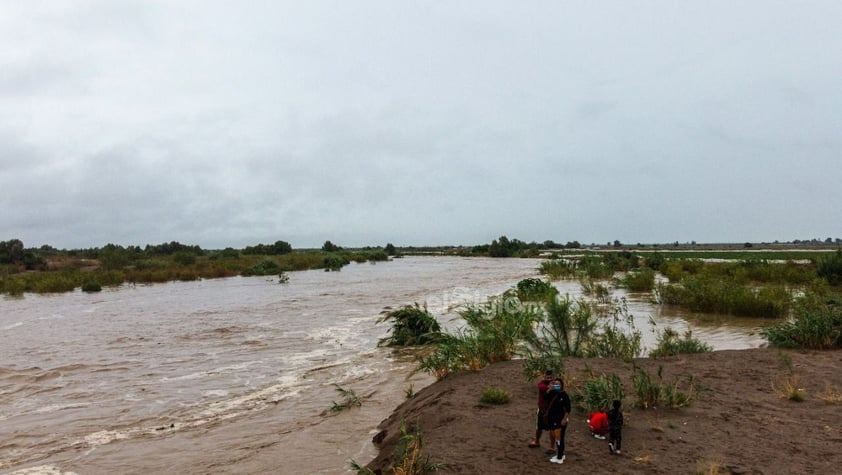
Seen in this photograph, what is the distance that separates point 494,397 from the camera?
7078 mm

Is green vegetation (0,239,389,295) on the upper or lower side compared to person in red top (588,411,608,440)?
upper

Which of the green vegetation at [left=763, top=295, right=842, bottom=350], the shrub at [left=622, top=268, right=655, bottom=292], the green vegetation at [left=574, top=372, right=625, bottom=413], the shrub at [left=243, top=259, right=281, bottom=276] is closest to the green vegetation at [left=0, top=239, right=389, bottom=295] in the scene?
the shrub at [left=243, top=259, right=281, bottom=276]

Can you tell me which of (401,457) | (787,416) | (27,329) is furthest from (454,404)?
(27,329)

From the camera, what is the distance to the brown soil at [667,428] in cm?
511

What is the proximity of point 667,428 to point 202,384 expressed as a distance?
9599 mm

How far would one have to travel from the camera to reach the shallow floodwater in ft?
23.7

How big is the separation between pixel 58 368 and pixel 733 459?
15.0 metres

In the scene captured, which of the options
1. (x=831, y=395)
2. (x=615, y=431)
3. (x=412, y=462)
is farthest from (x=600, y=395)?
(x=831, y=395)

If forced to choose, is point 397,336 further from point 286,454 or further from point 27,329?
point 27,329

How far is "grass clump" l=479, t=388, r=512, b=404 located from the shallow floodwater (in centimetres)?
175

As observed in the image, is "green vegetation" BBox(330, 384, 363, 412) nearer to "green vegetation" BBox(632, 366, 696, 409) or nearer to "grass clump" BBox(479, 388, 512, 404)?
"grass clump" BBox(479, 388, 512, 404)

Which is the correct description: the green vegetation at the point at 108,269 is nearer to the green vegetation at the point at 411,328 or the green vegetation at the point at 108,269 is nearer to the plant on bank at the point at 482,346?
the green vegetation at the point at 411,328

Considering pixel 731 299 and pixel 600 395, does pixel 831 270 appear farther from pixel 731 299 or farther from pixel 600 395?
pixel 600 395

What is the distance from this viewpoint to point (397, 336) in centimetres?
1484
